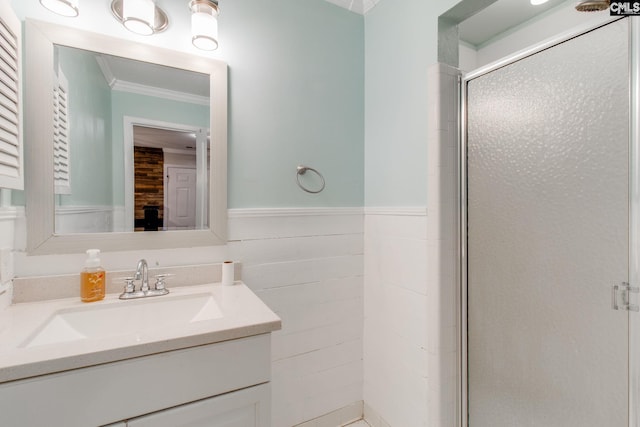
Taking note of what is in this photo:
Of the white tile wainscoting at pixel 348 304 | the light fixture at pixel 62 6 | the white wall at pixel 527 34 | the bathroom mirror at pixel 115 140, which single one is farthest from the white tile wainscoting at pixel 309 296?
the white wall at pixel 527 34

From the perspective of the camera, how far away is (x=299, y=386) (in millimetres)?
1607

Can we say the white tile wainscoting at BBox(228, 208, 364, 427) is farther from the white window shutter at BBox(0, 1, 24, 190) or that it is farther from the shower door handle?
the shower door handle

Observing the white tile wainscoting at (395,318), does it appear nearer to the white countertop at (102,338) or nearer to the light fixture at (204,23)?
the white countertop at (102,338)

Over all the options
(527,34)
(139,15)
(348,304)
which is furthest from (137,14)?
→ (527,34)

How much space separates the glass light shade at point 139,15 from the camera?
1.13 m

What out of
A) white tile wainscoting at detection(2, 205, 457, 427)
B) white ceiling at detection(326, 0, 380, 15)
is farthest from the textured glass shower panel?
white ceiling at detection(326, 0, 380, 15)

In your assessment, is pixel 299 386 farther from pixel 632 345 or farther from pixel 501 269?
pixel 632 345

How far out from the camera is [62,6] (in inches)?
42.3

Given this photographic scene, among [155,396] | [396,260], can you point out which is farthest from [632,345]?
[155,396]

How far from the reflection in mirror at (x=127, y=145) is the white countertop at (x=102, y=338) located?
1.00ft

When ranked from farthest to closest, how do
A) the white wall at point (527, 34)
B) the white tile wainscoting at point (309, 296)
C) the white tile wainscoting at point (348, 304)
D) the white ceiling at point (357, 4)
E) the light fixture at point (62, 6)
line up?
the white wall at point (527, 34) → the white ceiling at point (357, 4) → the white tile wainscoting at point (309, 296) → the white tile wainscoting at point (348, 304) → the light fixture at point (62, 6)

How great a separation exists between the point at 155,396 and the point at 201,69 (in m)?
1.23

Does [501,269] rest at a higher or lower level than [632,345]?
higher

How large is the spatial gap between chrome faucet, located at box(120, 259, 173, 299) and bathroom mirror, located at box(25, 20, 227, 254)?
0.35ft
